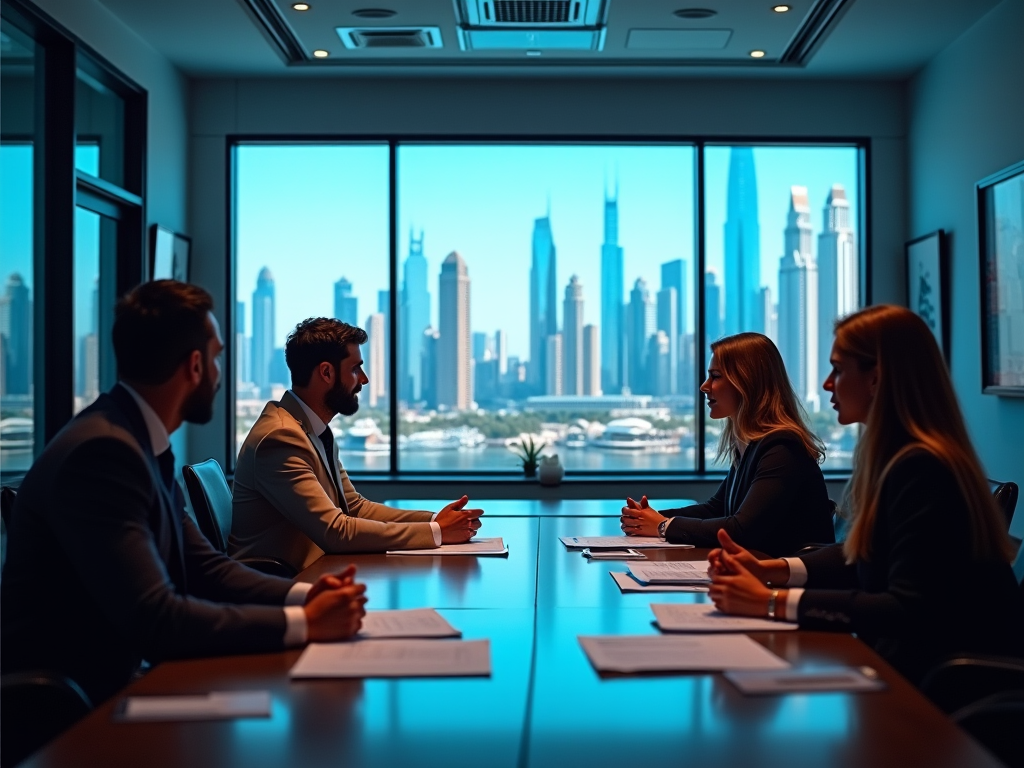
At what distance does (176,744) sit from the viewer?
1387 millimetres

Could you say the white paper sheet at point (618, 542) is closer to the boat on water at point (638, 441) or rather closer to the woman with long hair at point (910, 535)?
the woman with long hair at point (910, 535)

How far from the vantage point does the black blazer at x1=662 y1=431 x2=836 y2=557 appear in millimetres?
3064

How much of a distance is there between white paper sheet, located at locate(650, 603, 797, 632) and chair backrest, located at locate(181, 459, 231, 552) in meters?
1.78

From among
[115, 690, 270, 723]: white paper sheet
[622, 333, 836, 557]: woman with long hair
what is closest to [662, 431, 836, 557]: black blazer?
[622, 333, 836, 557]: woman with long hair

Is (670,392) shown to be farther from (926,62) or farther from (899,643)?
(899,643)

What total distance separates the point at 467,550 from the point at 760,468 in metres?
0.90

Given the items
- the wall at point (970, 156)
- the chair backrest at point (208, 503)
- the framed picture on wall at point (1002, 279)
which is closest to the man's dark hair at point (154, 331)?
the chair backrest at point (208, 503)

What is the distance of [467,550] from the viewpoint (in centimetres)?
301

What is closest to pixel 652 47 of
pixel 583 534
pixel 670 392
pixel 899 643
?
pixel 670 392

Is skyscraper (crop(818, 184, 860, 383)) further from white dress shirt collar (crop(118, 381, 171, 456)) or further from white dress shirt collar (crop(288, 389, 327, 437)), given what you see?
white dress shirt collar (crop(118, 381, 171, 456))

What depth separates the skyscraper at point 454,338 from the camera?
6379mm

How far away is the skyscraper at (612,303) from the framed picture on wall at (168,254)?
2453 mm

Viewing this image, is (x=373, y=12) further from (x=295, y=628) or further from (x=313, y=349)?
(x=295, y=628)

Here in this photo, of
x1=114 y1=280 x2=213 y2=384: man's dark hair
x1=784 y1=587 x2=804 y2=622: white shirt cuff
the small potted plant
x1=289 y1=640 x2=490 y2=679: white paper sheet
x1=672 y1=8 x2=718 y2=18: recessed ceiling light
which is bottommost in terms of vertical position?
x1=289 y1=640 x2=490 y2=679: white paper sheet
